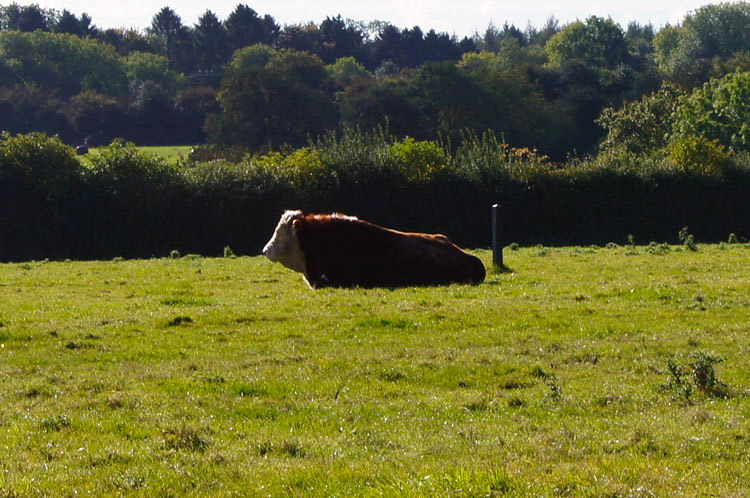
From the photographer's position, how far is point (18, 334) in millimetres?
12906

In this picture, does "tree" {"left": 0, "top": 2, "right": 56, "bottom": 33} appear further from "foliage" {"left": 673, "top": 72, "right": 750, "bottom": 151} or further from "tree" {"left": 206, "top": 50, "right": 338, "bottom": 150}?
"foliage" {"left": 673, "top": 72, "right": 750, "bottom": 151}

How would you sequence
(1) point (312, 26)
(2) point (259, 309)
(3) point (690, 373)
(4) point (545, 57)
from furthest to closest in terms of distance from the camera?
1. (1) point (312, 26)
2. (4) point (545, 57)
3. (2) point (259, 309)
4. (3) point (690, 373)

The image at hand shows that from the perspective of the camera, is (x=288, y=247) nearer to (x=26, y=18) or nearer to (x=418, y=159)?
(x=418, y=159)

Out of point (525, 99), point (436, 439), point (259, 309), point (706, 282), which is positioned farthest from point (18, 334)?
point (525, 99)

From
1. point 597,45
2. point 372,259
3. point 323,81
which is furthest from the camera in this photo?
point 597,45

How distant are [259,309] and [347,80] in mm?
94746

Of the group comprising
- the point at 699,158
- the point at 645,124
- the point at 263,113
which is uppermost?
the point at 263,113

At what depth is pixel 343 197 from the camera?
39781 mm

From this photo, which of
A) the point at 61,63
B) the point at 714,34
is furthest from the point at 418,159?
the point at 714,34

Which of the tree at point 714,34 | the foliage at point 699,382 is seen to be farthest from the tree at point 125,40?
the foliage at point 699,382

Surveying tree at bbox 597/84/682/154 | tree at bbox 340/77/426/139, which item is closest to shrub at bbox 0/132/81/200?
tree at bbox 597/84/682/154

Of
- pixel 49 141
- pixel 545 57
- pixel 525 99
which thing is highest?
pixel 545 57

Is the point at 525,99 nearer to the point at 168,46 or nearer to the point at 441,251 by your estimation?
the point at 441,251

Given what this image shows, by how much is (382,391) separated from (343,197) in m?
30.3
